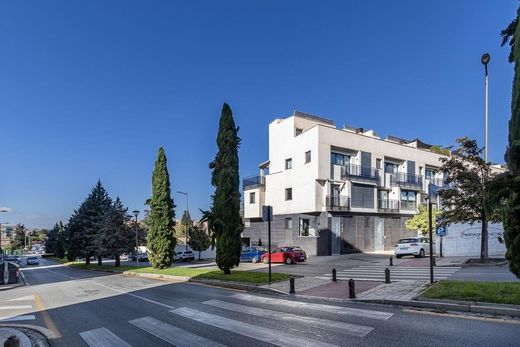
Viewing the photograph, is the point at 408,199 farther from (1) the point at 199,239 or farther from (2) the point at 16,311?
(2) the point at 16,311

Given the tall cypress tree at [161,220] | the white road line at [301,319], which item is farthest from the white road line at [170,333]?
the tall cypress tree at [161,220]

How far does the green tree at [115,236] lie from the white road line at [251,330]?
1193 inches

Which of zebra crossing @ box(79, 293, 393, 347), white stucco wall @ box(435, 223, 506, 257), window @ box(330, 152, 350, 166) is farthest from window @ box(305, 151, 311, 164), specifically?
zebra crossing @ box(79, 293, 393, 347)

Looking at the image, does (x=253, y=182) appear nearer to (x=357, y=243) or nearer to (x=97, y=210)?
(x=357, y=243)

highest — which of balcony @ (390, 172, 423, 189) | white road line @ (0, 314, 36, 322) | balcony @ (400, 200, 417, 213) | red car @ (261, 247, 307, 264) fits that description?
balcony @ (390, 172, 423, 189)

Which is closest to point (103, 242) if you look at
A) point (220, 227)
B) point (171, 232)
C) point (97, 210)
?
point (97, 210)

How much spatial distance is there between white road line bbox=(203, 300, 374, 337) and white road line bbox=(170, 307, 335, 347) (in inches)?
33.3

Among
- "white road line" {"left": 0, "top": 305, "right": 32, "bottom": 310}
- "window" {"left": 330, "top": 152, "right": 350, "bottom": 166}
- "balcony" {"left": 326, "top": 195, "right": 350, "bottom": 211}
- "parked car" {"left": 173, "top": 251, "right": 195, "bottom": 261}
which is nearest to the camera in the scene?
"white road line" {"left": 0, "top": 305, "right": 32, "bottom": 310}

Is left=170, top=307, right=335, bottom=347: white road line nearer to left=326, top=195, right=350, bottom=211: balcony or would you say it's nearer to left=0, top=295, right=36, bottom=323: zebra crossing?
left=0, top=295, right=36, bottom=323: zebra crossing

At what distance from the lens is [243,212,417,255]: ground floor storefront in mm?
37281

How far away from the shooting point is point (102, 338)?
311 inches

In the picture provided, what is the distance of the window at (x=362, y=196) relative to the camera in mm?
40094

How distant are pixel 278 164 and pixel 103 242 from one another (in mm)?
20285

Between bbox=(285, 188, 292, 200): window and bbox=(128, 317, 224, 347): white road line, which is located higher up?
bbox=(285, 188, 292, 200): window
